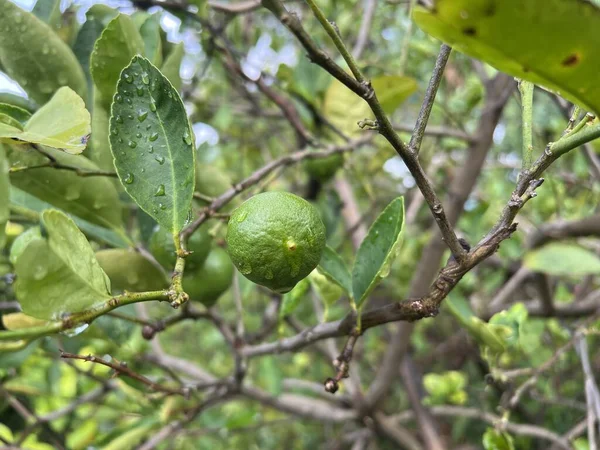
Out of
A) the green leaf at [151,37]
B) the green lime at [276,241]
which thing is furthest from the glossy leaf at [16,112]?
the green lime at [276,241]

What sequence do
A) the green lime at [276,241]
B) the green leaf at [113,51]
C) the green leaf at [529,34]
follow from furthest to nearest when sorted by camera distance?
the green leaf at [113,51] < the green lime at [276,241] < the green leaf at [529,34]

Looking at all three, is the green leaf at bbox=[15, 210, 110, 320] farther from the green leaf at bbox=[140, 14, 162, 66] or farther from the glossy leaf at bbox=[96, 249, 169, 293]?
the green leaf at bbox=[140, 14, 162, 66]

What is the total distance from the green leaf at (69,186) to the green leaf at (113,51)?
0.12 meters

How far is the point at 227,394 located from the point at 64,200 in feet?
2.27

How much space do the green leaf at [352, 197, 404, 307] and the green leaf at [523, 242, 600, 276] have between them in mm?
997

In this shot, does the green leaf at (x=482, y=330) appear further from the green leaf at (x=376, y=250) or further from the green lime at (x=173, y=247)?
the green lime at (x=173, y=247)

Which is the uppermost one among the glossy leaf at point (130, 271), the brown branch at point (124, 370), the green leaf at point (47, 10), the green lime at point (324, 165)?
the green lime at point (324, 165)

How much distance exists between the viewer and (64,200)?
781 mm

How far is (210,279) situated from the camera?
874 mm

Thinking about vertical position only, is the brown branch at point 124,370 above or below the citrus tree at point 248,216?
below

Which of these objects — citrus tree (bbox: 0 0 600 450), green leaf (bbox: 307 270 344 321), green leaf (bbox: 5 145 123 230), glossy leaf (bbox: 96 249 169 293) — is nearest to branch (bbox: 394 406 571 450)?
citrus tree (bbox: 0 0 600 450)

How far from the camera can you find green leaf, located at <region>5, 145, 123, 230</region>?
725mm

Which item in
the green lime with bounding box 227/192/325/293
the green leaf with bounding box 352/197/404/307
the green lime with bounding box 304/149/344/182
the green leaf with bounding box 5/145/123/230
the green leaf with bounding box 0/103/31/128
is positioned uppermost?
the green lime with bounding box 304/149/344/182

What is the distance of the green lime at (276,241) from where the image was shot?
58 centimetres
